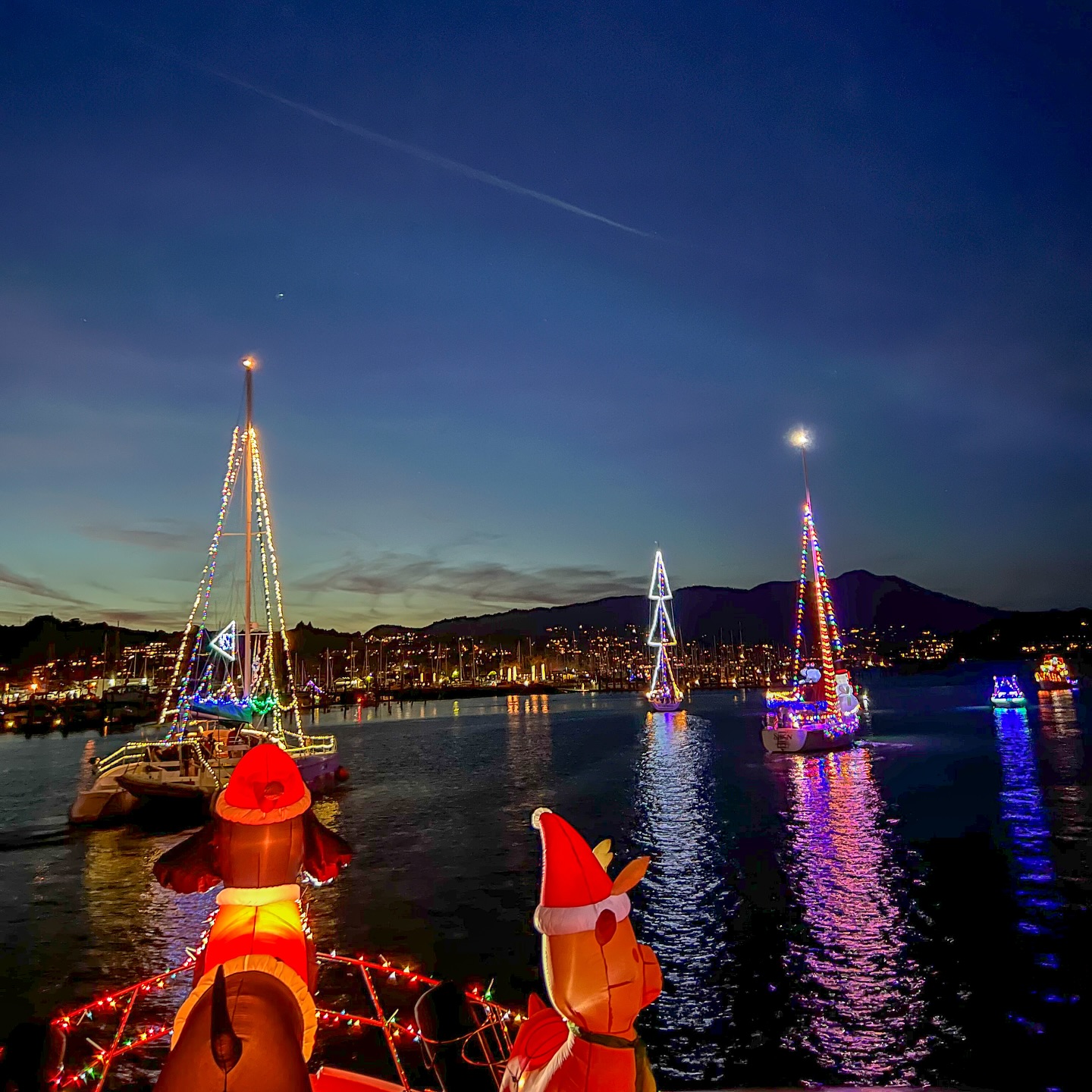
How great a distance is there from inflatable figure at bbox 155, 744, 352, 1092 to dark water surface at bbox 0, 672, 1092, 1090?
5.96m

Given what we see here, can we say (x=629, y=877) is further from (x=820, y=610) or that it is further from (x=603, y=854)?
(x=820, y=610)

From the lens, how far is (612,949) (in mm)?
3594

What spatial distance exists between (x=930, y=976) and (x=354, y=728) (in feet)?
255

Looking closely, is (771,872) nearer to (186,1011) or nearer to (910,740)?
(186,1011)

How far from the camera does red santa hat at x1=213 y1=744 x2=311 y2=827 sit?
13.8 ft

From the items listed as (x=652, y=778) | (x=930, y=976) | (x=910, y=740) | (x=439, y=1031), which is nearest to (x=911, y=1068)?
(x=930, y=976)

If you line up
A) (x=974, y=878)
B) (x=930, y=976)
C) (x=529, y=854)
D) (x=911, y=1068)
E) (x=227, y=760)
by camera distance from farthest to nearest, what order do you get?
(x=227, y=760), (x=529, y=854), (x=974, y=878), (x=930, y=976), (x=911, y=1068)

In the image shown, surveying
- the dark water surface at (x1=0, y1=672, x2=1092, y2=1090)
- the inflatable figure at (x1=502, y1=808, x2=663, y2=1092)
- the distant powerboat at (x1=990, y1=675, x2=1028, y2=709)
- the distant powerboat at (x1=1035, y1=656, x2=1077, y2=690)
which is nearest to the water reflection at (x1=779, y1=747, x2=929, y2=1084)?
the dark water surface at (x1=0, y1=672, x2=1092, y2=1090)

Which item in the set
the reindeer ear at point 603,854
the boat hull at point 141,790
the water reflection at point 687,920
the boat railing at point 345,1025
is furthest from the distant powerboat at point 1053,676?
the reindeer ear at point 603,854

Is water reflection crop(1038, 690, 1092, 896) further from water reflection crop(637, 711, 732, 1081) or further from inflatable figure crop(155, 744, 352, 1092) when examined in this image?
inflatable figure crop(155, 744, 352, 1092)

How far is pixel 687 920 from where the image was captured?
45.6 feet

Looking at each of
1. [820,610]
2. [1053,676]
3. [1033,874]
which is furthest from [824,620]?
[1053,676]

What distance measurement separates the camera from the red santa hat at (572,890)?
11.8 ft

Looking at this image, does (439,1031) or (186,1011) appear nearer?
(186,1011)
